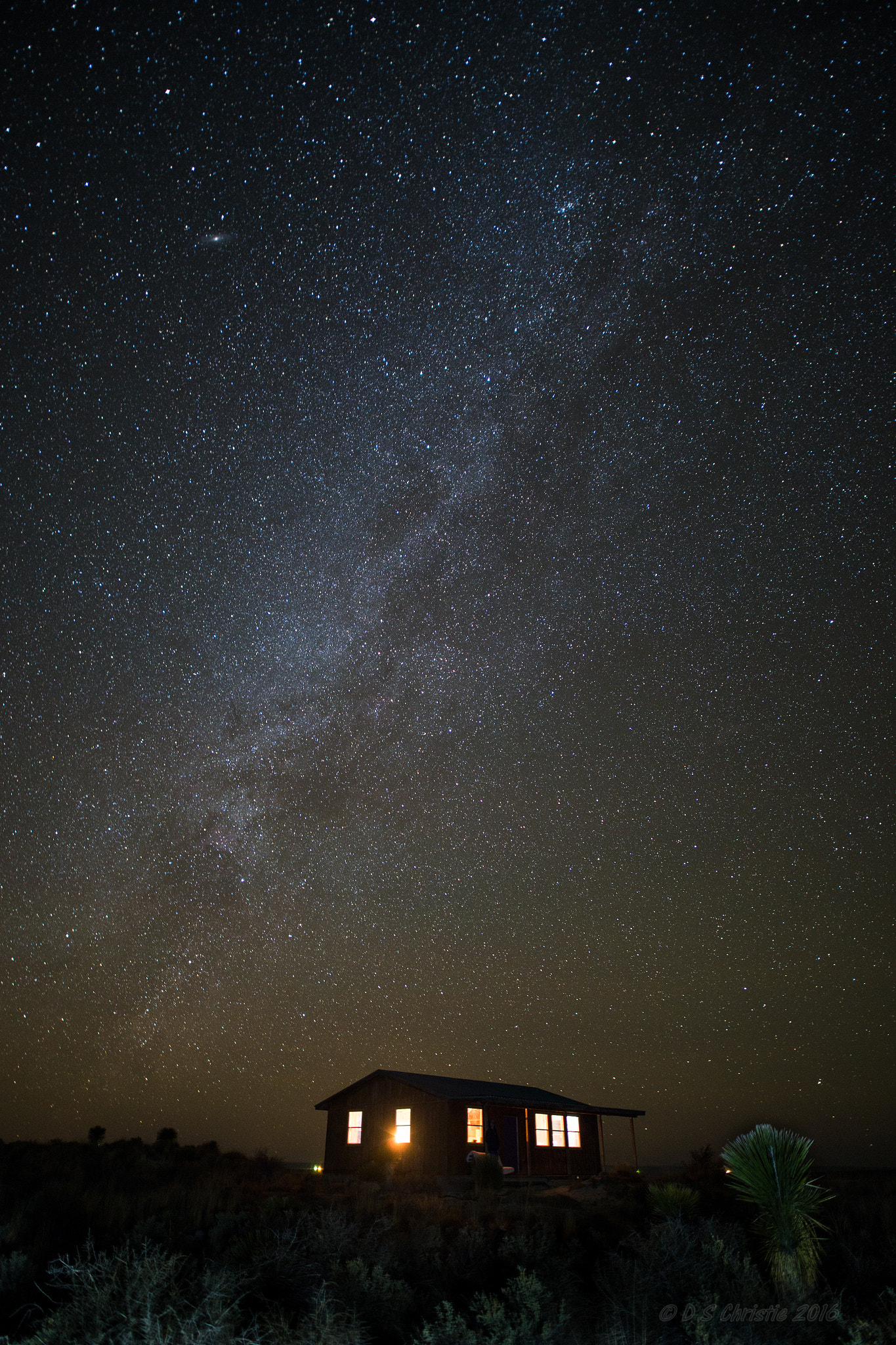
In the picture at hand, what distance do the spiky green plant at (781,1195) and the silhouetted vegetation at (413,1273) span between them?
0.80 ft

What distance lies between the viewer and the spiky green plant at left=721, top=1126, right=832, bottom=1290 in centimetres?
670

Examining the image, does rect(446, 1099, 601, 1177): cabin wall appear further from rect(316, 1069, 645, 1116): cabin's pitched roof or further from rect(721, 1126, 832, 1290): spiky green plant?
rect(721, 1126, 832, 1290): spiky green plant

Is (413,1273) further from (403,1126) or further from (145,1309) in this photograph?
(403,1126)

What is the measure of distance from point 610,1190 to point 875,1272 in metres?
11.4

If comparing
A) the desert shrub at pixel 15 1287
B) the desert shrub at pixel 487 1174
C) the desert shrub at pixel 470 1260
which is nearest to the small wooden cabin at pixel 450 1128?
the desert shrub at pixel 487 1174

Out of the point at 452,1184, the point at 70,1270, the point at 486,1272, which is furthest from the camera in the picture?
the point at 452,1184

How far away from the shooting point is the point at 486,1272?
26.1 ft

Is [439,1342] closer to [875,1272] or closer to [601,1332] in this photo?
[601,1332]

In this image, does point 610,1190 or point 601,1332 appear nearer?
point 601,1332

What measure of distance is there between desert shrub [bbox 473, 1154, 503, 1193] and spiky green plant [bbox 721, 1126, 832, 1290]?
555 inches

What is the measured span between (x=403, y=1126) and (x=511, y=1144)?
4.13 m

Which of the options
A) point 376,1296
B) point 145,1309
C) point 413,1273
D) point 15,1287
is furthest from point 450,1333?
point 15,1287

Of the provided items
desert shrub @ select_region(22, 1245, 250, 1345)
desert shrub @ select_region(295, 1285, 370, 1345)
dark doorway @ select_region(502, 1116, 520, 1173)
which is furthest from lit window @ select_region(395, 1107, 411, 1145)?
desert shrub @ select_region(295, 1285, 370, 1345)

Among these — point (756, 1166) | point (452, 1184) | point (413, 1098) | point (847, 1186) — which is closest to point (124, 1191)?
point (452, 1184)
